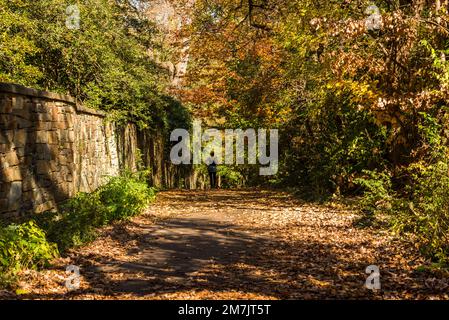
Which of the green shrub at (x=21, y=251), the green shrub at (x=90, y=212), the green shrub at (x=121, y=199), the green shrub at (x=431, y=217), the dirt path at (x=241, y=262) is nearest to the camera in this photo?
the dirt path at (x=241, y=262)

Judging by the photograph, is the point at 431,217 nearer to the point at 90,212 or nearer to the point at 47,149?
the point at 90,212

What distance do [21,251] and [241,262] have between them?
10.3 feet

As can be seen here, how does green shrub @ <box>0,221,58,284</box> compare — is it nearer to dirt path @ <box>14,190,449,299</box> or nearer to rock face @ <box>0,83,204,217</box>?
dirt path @ <box>14,190,449,299</box>

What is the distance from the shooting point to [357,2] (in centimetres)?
1126

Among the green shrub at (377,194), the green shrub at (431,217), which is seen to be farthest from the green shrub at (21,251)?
the green shrub at (377,194)

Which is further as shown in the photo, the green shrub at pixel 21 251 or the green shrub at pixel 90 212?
the green shrub at pixel 90 212

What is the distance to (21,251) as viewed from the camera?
615 centimetres

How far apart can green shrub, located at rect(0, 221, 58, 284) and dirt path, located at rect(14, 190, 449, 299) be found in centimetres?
25

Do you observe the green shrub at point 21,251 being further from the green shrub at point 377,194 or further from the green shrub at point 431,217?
the green shrub at point 377,194

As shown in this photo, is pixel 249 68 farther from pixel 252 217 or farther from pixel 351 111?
pixel 252 217

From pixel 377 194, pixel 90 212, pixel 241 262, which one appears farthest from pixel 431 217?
pixel 90 212

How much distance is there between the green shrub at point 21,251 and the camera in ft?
19.1

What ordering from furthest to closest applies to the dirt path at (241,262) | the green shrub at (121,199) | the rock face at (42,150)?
the green shrub at (121,199), the rock face at (42,150), the dirt path at (241,262)

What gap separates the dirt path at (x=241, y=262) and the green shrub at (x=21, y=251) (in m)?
0.25
